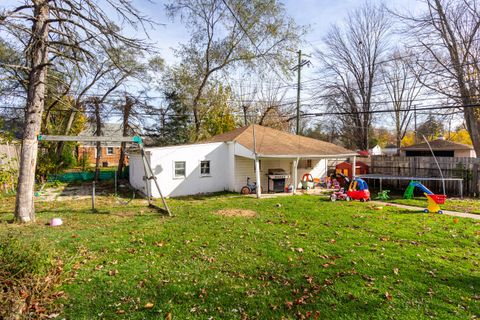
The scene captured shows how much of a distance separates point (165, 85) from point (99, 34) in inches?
741

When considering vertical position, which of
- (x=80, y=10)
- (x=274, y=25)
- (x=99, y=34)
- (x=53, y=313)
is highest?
(x=274, y=25)

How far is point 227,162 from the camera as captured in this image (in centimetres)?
1627

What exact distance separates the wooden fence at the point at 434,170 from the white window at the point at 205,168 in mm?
10992

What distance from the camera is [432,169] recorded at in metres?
15.5

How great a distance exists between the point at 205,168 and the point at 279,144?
15.0 feet

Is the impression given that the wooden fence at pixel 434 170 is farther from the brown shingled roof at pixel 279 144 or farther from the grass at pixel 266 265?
the grass at pixel 266 265

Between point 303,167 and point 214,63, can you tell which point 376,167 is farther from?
point 214,63

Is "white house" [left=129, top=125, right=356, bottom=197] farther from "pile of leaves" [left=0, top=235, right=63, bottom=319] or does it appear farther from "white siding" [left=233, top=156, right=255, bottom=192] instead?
"pile of leaves" [left=0, top=235, right=63, bottom=319]

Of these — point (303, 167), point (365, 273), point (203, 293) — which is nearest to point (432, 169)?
point (303, 167)

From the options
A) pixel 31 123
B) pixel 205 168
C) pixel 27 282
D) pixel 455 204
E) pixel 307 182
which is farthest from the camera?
pixel 307 182

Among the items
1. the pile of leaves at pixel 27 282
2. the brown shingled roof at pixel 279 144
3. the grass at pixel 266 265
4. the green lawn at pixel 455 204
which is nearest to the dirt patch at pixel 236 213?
the grass at pixel 266 265

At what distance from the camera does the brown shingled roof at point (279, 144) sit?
15.0 metres

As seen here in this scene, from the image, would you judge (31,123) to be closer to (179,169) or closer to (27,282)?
(27,282)

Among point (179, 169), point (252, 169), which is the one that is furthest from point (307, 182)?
point (179, 169)
